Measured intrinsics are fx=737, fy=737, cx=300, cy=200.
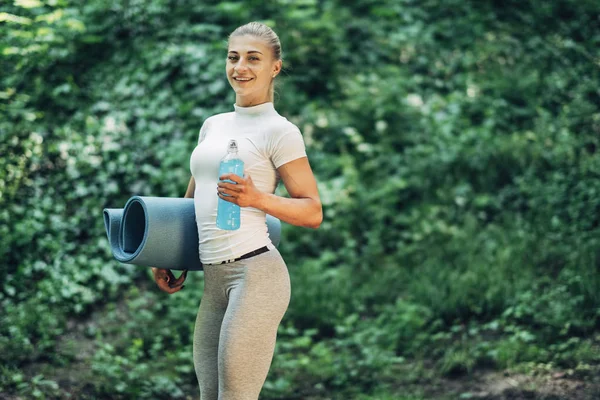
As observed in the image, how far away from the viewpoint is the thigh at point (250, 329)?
270cm

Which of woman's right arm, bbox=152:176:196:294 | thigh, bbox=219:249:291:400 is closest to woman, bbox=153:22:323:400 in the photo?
thigh, bbox=219:249:291:400

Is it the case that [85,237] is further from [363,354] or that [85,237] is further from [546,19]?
[546,19]

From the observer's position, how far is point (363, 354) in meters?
5.76

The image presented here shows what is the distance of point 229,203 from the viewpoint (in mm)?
2664

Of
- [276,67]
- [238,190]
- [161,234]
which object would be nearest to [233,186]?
[238,190]

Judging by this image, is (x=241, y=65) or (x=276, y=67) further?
(x=276, y=67)

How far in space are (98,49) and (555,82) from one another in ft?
16.7

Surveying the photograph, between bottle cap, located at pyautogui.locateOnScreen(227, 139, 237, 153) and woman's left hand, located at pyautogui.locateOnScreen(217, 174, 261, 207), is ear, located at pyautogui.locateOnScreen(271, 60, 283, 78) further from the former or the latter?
woman's left hand, located at pyautogui.locateOnScreen(217, 174, 261, 207)

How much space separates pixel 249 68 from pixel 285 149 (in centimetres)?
37

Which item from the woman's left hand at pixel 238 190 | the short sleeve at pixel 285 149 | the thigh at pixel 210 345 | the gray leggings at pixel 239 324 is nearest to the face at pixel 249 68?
the short sleeve at pixel 285 149

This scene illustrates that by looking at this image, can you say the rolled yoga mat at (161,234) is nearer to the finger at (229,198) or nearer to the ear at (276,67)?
the finger at (229,198)

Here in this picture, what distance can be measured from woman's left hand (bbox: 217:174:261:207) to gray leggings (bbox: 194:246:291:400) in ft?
0.97

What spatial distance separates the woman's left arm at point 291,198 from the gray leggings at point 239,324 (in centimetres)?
22

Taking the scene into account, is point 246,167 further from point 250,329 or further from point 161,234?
point 250,329
